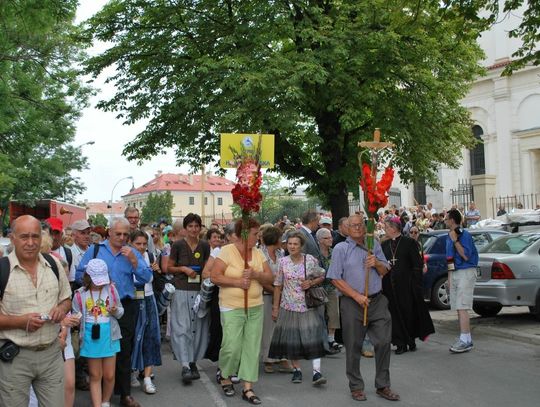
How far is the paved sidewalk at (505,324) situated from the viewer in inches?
400

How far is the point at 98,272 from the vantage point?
602 cm

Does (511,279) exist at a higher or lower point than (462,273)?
lower

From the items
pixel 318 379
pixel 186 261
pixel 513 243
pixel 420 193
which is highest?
pixel 420 193

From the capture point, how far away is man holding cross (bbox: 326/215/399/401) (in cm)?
677

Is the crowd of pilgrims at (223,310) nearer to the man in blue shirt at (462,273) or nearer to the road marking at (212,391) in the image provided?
the road marking at (212,391)

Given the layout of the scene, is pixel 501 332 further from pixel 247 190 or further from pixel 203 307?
pixel 247 190

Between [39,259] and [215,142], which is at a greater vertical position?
[215,142]

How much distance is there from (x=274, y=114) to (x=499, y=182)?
26575 millimetres

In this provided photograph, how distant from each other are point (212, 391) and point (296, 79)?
1001 centimetres

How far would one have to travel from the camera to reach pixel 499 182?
38844 mm

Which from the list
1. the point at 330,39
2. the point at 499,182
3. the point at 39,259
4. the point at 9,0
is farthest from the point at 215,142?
the point at 499,182

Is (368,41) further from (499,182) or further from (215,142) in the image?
(499,182)

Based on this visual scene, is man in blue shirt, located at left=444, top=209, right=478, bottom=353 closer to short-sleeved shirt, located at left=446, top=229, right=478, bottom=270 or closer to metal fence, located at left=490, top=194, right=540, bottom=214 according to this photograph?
short-sleeved shirt, located at left=446, top=229, right=478, bottom=270

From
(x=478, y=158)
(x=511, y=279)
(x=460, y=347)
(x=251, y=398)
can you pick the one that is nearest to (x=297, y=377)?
(x=251, y=398)
